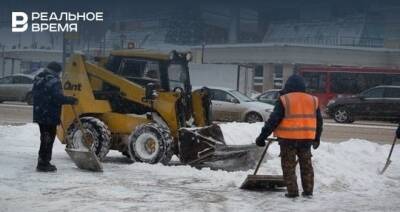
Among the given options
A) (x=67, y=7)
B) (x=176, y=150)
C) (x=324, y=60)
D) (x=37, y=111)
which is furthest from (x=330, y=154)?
(x=67, y=7)

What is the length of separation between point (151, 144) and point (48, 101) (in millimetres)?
1874

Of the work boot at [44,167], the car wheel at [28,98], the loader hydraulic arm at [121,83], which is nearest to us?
the work boot at [44,167]

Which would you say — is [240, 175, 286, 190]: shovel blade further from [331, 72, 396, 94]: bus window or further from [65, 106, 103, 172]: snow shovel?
[331, 72, 396, 94]: bus window

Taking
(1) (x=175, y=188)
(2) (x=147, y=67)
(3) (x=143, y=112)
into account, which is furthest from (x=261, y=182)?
(2) (x=147, y=67)

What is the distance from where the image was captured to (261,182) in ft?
27.0

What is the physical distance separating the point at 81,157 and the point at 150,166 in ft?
3.76

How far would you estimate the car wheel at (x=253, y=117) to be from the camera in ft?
72.0

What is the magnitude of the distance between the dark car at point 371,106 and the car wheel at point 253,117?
583cm

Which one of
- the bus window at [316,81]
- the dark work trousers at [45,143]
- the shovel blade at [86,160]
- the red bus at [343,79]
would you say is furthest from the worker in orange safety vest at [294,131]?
the bus window at [316,81]

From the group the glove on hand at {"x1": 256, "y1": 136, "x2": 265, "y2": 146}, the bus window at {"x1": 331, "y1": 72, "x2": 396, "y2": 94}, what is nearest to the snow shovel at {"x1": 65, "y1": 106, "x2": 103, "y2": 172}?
the glove on hand at {"x1": 256, "y1": 136, "x2": 265, "y2": 146}

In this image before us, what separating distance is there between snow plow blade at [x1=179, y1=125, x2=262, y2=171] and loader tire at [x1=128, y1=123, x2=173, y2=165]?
0.24m

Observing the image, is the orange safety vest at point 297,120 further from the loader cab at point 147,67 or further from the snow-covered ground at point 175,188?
the loader cab at point 147,67

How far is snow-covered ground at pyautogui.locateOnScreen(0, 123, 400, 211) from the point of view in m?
7.16

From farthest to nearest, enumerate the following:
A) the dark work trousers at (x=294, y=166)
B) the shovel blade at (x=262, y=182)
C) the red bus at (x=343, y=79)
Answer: the red bus at (x=343, y=79)
the shovel blade at (x=262, y=182)
the dark work trousers at (x=294, y=166)
